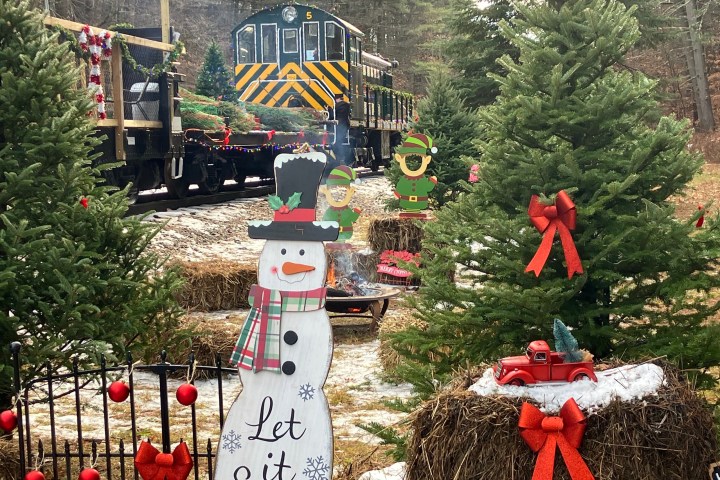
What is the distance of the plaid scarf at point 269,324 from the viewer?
4078 millimetres

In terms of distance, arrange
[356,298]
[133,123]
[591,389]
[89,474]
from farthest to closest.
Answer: [133,123] → [356,298] → [89,474] → [591,389]

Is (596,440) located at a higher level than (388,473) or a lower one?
higher

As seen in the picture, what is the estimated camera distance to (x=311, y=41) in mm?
22719

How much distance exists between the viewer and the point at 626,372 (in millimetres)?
3547

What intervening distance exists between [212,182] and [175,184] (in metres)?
2.46

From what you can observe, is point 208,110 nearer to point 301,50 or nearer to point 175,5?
point 301,50

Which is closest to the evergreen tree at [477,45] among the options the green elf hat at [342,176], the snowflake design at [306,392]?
the green elf hat at [342,176]

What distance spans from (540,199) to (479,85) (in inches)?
681

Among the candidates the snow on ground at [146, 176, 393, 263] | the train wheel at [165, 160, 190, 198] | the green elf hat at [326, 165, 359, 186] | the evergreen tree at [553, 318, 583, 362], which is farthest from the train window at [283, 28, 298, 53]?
the evergreen tree at [553, 318, 583, 362]

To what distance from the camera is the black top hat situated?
13.3ft

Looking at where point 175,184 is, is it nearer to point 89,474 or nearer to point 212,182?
point 212,182

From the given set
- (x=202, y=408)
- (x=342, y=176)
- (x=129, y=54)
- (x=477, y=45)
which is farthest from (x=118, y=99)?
(x=477, y=45)

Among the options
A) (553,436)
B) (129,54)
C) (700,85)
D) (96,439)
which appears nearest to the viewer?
(553,436)

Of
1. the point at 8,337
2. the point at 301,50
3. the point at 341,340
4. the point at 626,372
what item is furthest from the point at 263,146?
the point at 626,372
